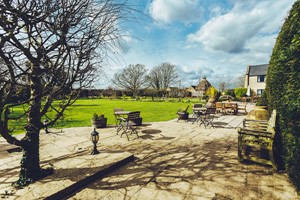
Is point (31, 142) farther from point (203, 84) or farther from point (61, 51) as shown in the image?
point (203, 84)

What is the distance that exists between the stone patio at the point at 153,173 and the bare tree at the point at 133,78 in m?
39.8

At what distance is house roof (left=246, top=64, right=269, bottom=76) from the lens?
34.5 metres

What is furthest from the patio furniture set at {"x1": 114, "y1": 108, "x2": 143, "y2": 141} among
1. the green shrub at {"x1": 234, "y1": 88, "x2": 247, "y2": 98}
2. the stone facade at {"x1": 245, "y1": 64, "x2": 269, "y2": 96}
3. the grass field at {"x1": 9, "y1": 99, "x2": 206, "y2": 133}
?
the stone facade at {"x1": 245, "y1": 64, "x2": 269, "y2": 96}

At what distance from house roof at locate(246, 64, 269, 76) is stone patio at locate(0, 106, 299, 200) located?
117ft

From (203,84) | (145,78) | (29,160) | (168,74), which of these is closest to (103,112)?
(29,160)

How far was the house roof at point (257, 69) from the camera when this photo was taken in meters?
34.5

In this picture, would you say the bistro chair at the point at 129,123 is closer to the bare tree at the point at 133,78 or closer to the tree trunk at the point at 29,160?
the tree trunk at the point at 29,160

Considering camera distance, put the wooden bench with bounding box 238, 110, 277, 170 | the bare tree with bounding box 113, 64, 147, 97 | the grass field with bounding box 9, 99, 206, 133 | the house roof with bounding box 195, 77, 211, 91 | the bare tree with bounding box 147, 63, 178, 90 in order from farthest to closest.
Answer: the house roof with bounding box 195, 77, 211, 91
the bare tree with bounding box 147, 63, 178, 90
the bare tree with bounding box 113, 64, 147, 97
the grass field with bounding box 9, 99, 206, 133
the wooden bench with bounding box 238, 110, 277, 170

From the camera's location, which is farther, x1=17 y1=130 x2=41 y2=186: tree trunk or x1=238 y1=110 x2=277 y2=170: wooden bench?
x1=238 y1=110 x2=277 y2=170: wooden bench

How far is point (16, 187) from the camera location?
3.27 m

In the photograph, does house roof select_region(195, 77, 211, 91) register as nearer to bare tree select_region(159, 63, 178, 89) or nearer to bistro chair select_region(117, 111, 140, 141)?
bare tree select_region(159, 63, 178, 89)

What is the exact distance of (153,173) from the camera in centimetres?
398

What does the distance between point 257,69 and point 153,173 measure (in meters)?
40.7

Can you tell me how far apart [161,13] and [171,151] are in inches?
163
